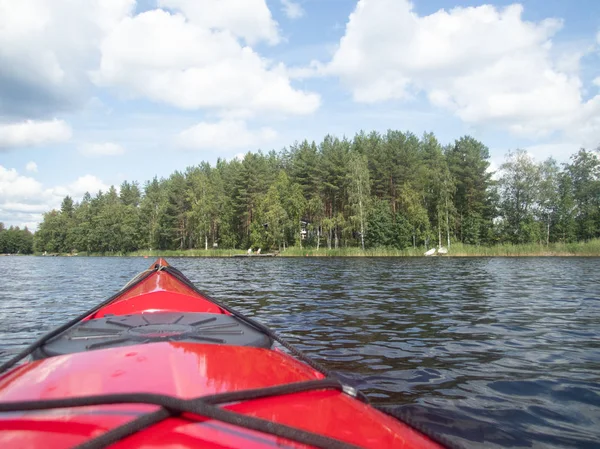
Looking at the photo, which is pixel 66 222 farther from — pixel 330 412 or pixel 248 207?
pixel 330 412

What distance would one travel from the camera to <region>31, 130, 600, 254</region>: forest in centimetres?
4397

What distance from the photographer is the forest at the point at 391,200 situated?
144 feet

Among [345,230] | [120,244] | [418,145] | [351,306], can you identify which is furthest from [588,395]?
[120,244]

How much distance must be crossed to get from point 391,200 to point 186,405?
5074 cm

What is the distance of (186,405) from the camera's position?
4.49 ft

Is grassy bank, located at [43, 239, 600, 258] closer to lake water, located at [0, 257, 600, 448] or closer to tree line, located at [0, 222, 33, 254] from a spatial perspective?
lake water, located at [0, 257, 600, 448]

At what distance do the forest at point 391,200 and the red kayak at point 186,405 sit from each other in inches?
1674

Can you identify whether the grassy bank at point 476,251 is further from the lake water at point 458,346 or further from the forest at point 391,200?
the lake water at point 458,346

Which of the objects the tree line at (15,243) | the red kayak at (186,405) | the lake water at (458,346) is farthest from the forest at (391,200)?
the tree line at (15,243)

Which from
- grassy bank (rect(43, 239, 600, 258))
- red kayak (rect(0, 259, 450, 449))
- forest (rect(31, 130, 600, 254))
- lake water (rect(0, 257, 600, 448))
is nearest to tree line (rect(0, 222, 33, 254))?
forest (rect(31, 130, 600, 254))

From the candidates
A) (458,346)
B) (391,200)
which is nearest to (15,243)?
(391,200)

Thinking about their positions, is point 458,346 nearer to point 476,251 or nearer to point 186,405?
point 186,405

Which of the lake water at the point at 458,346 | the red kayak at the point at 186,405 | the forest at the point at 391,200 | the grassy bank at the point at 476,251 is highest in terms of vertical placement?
the forest at the point at 391,200

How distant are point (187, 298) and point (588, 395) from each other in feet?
14.0
